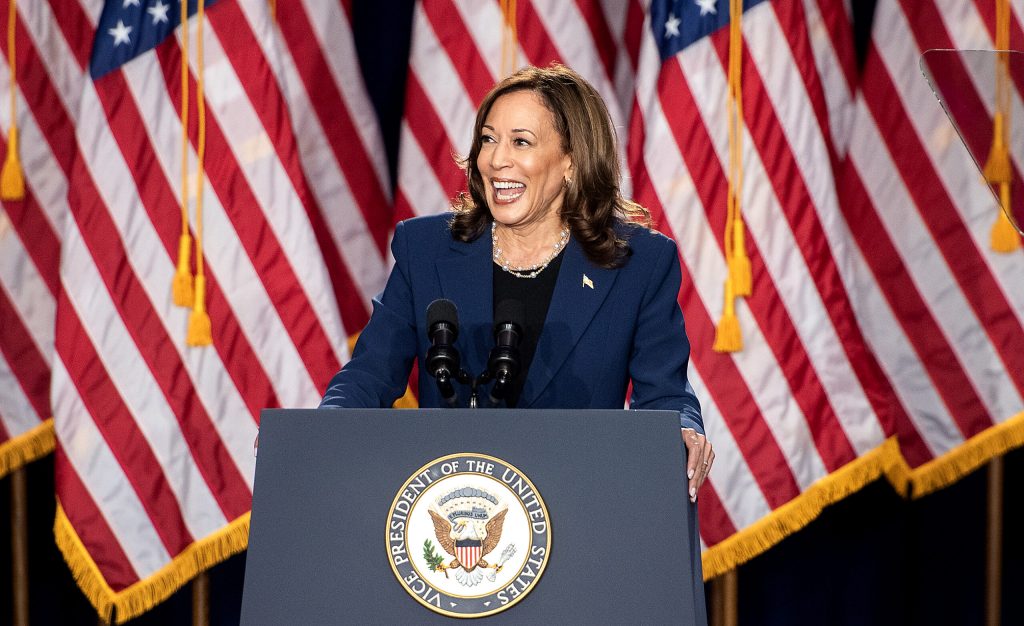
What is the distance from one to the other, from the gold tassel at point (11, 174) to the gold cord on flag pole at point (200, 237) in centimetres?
58

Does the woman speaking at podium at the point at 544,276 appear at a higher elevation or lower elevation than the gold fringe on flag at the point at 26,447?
higher

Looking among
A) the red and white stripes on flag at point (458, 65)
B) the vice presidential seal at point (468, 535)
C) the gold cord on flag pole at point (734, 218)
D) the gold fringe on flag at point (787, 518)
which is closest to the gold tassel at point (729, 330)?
the gold cord on flag pole at point (734, 218)

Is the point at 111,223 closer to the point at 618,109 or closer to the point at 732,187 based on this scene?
the point at 618,109

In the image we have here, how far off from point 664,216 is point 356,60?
3.63 ft

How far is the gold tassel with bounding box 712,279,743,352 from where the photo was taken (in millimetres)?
3252

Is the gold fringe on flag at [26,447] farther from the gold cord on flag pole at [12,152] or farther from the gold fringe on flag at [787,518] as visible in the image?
the gold fringe on flag at [787,518]

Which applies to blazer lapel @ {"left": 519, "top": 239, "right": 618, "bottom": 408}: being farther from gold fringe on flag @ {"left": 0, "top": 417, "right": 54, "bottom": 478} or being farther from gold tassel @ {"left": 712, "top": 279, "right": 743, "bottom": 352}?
gold fringe on flag @ {"left": 0, "top": 417, "right": 54, "bottom": 478}

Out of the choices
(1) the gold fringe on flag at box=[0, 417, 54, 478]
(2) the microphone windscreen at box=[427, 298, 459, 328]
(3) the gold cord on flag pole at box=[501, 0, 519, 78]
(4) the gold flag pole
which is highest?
(3) the gold cord on flag pole at box=[501, 0, 519, 78]

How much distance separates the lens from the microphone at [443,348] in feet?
5.42

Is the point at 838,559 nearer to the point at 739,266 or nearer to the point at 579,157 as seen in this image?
the point at 739,266

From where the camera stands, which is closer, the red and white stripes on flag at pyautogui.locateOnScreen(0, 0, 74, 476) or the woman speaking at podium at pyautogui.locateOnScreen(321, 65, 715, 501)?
the woman speaking at podium at pyautogui.locateOnScreen(321, 65, 715, 501)

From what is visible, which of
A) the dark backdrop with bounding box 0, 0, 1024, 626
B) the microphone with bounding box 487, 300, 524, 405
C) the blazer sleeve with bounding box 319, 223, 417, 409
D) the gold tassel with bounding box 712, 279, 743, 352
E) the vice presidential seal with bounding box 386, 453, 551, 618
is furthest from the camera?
the dark backdrop with bounding box 0, 0, 1024, 626

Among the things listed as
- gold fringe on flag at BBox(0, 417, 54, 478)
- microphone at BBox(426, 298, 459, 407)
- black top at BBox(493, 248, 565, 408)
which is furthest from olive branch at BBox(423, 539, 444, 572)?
gold fringe on flag at BBox(0, 417, 54, 478)

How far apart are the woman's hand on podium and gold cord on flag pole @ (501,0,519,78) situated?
1.93m
